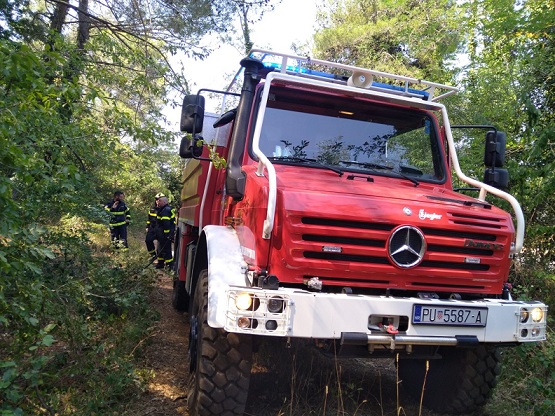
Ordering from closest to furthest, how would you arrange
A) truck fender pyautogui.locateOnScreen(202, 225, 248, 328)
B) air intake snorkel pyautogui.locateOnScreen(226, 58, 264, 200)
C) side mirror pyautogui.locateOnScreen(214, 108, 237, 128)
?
1. truck fender pyautogui.locateOnScreen(202, 225, 248, 328)
2. air intake snorkel pyautogui.locateOnScreen(226, 58, 264, 200)
3. side mirror pyautogui.locateOnScreen(214, 108, 237, 128)

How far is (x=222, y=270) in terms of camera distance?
3320 millimetres

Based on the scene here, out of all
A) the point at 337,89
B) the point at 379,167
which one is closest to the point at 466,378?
the point at 379,167

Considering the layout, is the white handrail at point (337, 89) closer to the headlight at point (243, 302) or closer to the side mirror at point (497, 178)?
the side mirror at point (497, 178)

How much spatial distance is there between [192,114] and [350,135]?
138 cm

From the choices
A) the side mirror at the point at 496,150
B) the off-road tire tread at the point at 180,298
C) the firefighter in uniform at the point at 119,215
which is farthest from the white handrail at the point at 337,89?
the firefighter in uniform at the point at 119,215

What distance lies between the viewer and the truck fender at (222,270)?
3043mm

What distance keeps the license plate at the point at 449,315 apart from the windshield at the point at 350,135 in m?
1.34

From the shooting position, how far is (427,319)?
3.25m

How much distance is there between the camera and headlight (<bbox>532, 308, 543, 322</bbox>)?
3.53 meters

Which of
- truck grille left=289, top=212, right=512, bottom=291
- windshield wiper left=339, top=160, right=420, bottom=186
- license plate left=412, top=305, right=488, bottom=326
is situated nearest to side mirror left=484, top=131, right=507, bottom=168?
windshield wiper left=339, top=160, right=420, bottom=186

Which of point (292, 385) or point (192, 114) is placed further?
point (192, 114)

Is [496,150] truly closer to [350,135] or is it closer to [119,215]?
[350,135]

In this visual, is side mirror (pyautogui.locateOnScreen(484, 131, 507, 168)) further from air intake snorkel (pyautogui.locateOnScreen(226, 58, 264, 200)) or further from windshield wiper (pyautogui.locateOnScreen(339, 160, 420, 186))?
air intake snorkel (pyautogui.locateOnScreen(226, 58, 264, 200))

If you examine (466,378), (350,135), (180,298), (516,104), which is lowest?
(180,298)
